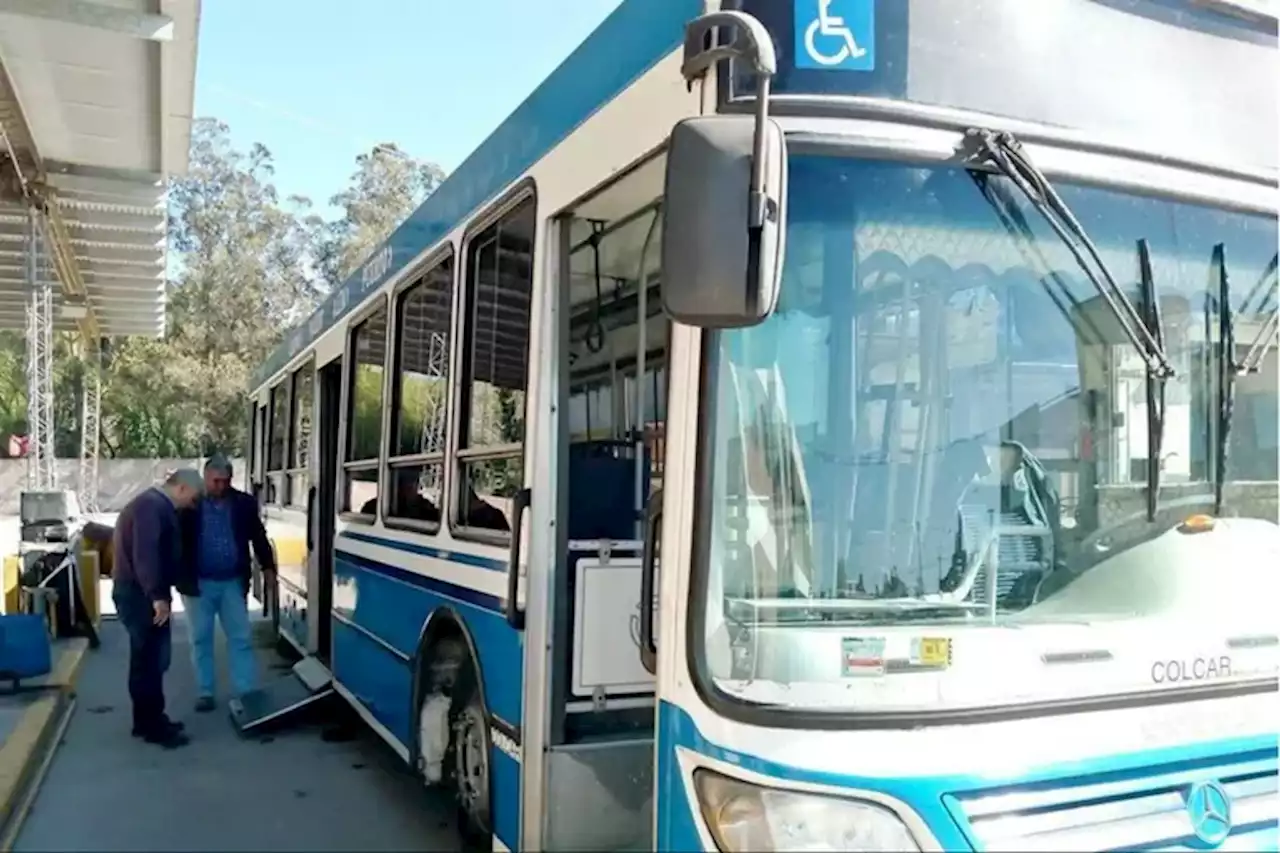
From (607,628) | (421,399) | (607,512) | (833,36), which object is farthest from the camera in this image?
(421,399)

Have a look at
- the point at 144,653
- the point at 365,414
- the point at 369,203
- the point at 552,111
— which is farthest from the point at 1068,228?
the point at 369,203

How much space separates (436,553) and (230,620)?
3.19 m

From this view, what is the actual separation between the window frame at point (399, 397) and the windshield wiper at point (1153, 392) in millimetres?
2599

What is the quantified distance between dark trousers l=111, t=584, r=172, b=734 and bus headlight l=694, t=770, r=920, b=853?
5194 mm

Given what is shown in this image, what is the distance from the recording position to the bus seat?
13.4 feet

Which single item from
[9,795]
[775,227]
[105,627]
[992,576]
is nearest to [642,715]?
[992,576]

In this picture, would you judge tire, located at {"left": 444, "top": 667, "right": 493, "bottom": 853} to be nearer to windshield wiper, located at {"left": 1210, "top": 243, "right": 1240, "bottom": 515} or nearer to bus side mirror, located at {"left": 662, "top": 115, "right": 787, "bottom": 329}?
bus side mirror, located at {"left": 662, "top": 115, "right": 787, "bottom": 329}

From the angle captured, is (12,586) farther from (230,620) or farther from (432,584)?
(432,584)

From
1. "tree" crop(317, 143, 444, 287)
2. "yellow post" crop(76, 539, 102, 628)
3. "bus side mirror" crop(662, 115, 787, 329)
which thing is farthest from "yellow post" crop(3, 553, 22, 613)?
"tree" crop(317, 143, 444, 287)

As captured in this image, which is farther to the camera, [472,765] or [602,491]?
[472,765]

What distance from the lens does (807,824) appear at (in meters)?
2.52

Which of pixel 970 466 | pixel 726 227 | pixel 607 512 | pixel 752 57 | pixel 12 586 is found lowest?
pixel 12 586

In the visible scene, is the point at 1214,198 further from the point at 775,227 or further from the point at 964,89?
the point at 775,227

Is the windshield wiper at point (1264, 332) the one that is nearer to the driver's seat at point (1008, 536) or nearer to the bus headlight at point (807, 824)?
the driver's seat at point (1008, 536)
